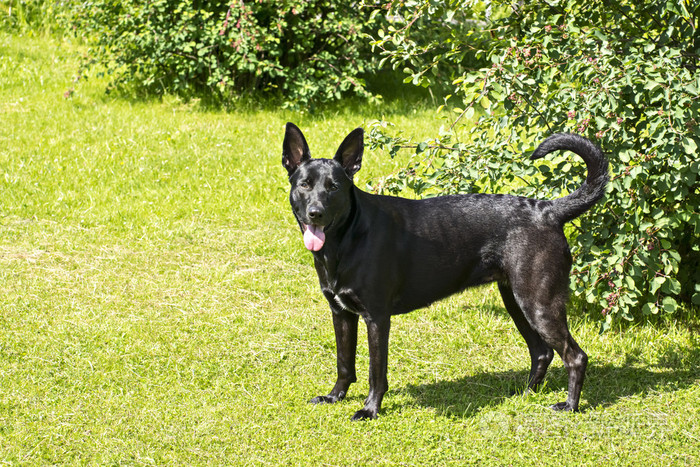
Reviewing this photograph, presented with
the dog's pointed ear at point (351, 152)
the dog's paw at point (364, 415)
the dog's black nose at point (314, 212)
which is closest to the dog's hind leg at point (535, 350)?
the dog's paw at point (364, 415)

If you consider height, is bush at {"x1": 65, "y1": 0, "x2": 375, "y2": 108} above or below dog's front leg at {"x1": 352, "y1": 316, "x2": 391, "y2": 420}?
above

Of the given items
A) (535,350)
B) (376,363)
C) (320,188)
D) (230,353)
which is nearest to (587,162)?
(535,350)

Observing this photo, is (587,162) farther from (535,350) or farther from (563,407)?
(563,407)

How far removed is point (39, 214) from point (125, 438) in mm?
4328

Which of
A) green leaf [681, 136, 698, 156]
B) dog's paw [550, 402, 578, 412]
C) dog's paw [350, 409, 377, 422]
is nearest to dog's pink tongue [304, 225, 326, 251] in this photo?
dog's paw [350, 409, 377, 422]

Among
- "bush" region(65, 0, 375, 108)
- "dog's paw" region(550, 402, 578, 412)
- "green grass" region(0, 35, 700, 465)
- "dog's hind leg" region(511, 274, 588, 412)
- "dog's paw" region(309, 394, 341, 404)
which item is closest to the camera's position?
"green grass" region(0, 35, 700, 465)

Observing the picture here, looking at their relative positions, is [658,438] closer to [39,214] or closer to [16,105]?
[39,214]

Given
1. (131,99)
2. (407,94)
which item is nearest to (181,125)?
(131,99)

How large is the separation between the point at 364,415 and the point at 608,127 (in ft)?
7.68

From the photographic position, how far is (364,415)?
15.7ft

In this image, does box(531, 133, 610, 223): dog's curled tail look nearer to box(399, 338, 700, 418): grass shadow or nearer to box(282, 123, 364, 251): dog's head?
box(282, 123, 364, 251): dog's head

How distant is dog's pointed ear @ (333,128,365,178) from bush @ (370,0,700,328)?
1.24 metres

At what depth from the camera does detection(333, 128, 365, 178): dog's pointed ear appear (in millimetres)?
4660

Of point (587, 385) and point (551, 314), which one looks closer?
point (551, 314)
